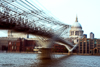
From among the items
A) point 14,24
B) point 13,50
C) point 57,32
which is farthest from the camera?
point 13,50

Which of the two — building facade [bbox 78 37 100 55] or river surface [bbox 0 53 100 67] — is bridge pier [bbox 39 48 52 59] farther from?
building facade [bbox 78 37 100 55]

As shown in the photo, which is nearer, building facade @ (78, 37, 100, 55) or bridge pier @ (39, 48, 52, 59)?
bridge pier @ (39, 48, 52, 59)

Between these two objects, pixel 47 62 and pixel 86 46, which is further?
pixel 86 46

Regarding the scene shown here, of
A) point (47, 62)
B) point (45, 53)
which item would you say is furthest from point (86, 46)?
point (47, 62)

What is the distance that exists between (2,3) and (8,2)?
2.52 ft

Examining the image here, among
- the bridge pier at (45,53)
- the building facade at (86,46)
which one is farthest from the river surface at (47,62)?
the building facade at (86,46)

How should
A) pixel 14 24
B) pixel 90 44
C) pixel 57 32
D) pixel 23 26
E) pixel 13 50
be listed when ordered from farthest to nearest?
pixel 13 50 → pixel 90 44 → pixel 57 32 → pixel 23 26 → pixel 14 24

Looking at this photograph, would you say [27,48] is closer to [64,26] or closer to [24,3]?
[64,26]

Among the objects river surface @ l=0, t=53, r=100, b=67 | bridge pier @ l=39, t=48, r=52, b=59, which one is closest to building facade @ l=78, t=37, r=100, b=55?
river surface @ l=0, t=53, r=100, b=67

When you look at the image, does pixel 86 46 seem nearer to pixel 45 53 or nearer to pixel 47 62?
pixel 45 53

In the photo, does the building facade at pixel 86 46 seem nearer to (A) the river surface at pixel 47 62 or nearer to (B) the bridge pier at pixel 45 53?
(A) the river surface at pixel 47 62

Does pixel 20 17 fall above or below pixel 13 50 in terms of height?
above

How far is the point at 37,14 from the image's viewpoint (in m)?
27.1

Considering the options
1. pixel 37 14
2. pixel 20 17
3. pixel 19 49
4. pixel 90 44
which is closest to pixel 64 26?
pixel 37 14
